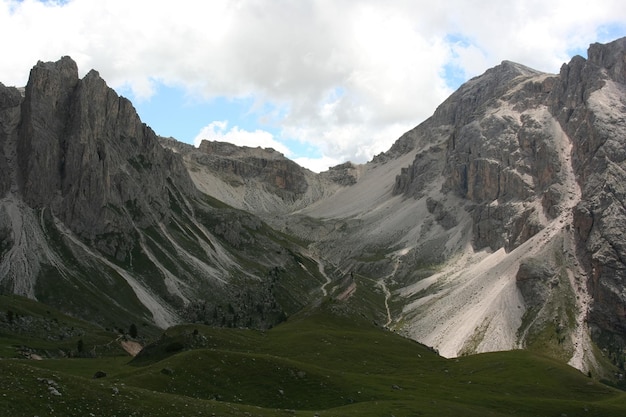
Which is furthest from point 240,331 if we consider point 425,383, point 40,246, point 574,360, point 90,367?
point 574,360

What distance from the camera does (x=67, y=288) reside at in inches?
7328

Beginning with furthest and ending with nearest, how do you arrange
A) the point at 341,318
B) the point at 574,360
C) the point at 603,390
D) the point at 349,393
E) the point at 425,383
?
the point at 574,360 < the point at 341,318 < the point at 603,390 < the point at 425,383 < the point at 349,393

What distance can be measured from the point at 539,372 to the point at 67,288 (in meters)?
141

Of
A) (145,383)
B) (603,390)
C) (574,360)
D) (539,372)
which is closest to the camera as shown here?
(145,383)

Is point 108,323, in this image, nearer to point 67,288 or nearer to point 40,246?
point 67,288

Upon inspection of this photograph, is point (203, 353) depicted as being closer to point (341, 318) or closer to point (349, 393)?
point (349, 393)

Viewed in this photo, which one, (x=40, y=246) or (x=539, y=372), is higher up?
(x=40, y=246)

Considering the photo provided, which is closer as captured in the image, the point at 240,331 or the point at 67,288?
the point at 240,331

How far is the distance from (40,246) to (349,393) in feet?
527

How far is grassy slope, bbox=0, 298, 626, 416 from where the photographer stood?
42.1 m

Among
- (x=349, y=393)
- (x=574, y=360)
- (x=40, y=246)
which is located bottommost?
(x=574, y=360)

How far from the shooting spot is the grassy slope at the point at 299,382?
42062 mm

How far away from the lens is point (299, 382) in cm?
6812

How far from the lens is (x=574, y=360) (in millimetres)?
199375
